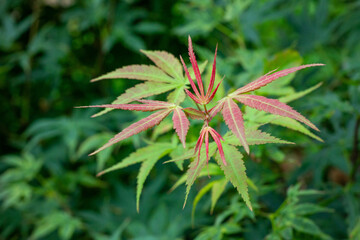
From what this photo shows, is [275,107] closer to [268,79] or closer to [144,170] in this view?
[268,79]

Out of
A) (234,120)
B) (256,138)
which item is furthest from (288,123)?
(234,120)

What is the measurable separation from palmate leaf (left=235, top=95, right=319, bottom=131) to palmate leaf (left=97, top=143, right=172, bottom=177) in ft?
0.89

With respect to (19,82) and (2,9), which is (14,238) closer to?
(19,82)

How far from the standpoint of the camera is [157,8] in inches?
69.6

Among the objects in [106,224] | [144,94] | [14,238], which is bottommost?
[14,238]

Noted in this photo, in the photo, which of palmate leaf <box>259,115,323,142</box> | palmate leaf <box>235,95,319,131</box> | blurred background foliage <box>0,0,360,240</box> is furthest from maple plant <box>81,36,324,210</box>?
blurred background foliage <box>0,0,360,240</box>

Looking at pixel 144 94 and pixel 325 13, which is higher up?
pixel 325 13

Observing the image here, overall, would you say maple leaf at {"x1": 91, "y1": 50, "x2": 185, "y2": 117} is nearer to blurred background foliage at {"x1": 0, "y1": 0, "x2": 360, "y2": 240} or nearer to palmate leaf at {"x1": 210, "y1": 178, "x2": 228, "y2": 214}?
palmate leaf at {"x1": 210, "y1": 178, "x2": 228, "y2": 214}

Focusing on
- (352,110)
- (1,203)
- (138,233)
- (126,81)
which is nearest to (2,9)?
(126,81)

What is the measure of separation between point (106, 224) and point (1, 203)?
0.66 metres

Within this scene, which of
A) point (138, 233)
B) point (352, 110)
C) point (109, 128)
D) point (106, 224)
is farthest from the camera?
point (109, 128)

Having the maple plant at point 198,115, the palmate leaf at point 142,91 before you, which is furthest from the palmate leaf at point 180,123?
the palmate leaf at point 142,91

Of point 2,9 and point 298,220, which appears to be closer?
point 298,220

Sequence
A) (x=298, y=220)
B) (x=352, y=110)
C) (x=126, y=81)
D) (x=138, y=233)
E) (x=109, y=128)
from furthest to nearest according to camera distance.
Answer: (x=126, y=81), (x=109, y=128), (x=138, y=233), (x=352, y=110), (x=298, y=220)
